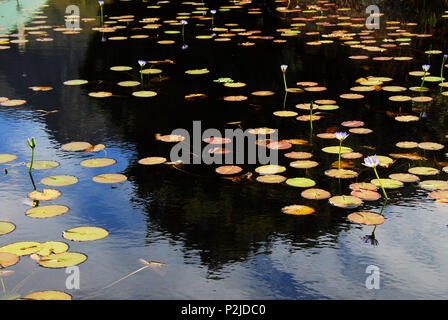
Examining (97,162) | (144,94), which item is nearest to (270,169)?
(97,162)

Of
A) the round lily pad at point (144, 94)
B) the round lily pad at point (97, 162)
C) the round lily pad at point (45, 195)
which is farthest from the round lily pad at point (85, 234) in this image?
the round lily pad at point (144, 94)

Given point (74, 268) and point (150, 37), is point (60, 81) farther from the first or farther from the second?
point (74, 268)

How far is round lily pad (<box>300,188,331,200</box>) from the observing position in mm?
2797

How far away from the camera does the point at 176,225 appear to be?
2.55 m

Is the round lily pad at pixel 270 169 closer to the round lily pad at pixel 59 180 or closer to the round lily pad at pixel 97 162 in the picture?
the round lily pad at pixel 97 162

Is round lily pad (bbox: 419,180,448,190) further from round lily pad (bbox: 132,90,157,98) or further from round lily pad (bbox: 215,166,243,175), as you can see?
round lily pad (bbox: 132,90,157,98)

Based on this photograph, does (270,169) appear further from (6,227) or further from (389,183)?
(6,227)

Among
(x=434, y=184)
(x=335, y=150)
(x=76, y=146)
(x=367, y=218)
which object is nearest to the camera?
(x=367, y=218)

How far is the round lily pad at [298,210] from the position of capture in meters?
2.64

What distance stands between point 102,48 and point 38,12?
3.09 metres

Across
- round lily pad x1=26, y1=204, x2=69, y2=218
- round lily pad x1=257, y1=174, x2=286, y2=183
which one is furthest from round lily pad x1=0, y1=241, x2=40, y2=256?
round lily pad x1=257, y1=174, x2=286, y2=183

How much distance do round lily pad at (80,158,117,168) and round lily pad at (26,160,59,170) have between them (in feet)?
0.47

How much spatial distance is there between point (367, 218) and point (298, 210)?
11.6 inches

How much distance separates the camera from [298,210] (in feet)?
8.75
